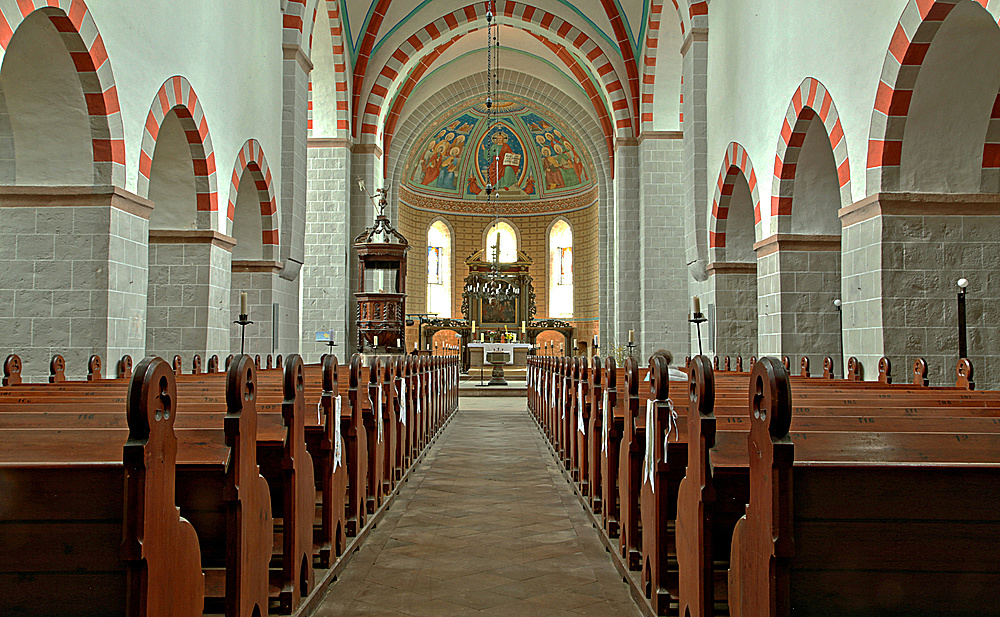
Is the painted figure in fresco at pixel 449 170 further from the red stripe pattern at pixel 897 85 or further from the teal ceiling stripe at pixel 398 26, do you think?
the red stripe pattern at pixel 897 85

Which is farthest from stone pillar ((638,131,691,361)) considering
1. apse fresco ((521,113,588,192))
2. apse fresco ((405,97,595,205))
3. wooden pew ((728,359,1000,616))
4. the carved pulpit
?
wooden pew ((728,359,1000,616))

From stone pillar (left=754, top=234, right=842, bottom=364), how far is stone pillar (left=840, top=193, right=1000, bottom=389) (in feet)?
6.10

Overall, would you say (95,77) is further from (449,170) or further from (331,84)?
(449,170)

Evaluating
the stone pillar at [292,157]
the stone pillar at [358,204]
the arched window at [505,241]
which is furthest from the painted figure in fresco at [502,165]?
the stone pillar at [292,157]

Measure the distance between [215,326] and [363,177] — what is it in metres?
7.97

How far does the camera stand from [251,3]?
832 cm

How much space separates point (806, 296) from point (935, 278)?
1.94 m

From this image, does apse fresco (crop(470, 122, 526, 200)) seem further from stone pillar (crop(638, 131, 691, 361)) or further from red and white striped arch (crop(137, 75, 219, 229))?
red and white striped arch (crop(137, 75, 219, 229))

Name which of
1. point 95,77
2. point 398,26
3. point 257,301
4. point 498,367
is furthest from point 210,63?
point 498,367

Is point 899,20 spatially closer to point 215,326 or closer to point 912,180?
point 912,180

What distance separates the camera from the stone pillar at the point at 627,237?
1452cm

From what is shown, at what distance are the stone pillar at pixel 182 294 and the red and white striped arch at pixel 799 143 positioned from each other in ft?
18.8

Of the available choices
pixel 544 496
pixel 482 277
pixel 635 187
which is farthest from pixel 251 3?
pixel 482 277

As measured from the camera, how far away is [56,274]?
16.9 feet
